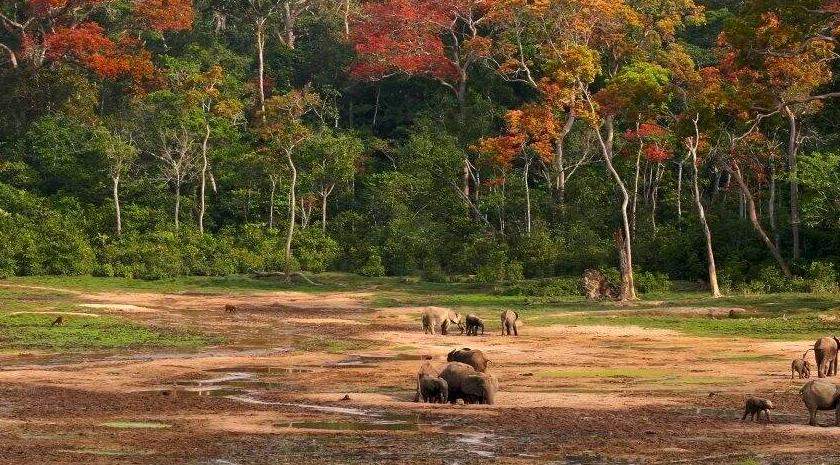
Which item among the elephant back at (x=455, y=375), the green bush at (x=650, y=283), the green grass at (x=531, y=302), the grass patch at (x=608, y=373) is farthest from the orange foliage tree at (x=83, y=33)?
the elephant back at (x=455, y=375)

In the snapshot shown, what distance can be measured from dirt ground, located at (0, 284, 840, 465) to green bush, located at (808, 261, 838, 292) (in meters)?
11.3

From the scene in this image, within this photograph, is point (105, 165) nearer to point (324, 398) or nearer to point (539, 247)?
point (539, 247)

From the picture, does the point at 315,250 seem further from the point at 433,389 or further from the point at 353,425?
the point at 353,425

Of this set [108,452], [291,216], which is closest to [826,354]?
[108,452]

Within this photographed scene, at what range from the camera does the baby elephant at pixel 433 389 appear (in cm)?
2036

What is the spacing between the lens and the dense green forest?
4712 cm

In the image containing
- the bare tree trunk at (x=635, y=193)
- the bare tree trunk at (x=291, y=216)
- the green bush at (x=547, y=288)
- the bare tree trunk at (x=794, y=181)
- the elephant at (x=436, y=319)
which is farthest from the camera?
the bare tree trunk at (x=291, y=216)

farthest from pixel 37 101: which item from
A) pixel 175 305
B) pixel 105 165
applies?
pixel 175 305

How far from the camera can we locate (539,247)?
52.5m

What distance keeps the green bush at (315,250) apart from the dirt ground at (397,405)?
72.8ft

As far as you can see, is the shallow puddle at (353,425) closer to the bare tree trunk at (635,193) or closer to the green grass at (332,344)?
the green grass at (332,344)

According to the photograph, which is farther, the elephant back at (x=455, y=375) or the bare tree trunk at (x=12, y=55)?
the bare tree trunk at (x=12, y=55)

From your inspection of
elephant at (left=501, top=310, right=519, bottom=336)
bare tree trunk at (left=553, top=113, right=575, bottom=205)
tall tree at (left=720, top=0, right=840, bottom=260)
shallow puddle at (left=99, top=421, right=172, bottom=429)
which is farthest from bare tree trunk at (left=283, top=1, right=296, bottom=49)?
shallow puddle at (left=99, top=421, right=172, bottom=429)

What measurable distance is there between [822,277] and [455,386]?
86.3 ft
